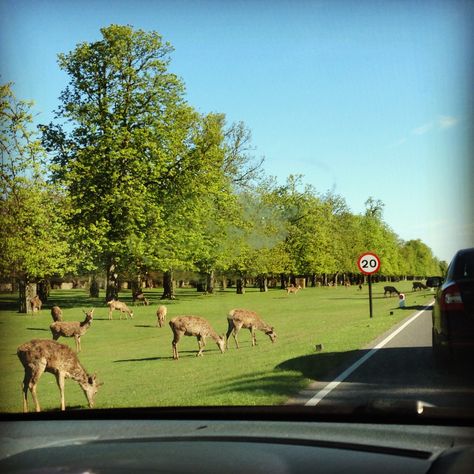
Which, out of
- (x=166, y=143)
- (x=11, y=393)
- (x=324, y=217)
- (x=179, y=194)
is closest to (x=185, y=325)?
(x=11, y=393)

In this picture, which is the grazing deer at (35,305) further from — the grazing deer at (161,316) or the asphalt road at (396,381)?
the asphalt road at (396,381)

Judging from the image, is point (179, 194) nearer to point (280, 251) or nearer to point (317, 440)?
point (280, 251)

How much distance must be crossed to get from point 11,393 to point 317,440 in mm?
8937

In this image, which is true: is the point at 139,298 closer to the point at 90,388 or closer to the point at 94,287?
the point at 94,287

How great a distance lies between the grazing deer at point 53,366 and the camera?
27.5 feet

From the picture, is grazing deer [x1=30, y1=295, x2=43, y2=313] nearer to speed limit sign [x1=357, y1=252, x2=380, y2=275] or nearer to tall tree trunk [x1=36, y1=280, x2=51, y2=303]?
tall tree trunk [x1=36, y1=280, x2=51, y2=303]

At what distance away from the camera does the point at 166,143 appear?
32.8 metres

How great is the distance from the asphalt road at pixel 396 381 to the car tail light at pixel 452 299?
1085 millimetres

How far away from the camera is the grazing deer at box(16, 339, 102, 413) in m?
8.38

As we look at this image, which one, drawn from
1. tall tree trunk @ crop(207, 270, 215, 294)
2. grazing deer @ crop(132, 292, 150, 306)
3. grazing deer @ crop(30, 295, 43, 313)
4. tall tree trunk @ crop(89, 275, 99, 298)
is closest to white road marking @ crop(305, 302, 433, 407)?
grazing deer @ crop(30, 295, 43, 313)

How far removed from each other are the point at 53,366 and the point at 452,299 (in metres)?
5.64

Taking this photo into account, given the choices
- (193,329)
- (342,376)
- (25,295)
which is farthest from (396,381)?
(25,295)

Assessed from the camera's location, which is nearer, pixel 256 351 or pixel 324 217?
pixel 256 351

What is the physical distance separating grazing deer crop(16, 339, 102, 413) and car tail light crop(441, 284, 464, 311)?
506cm
